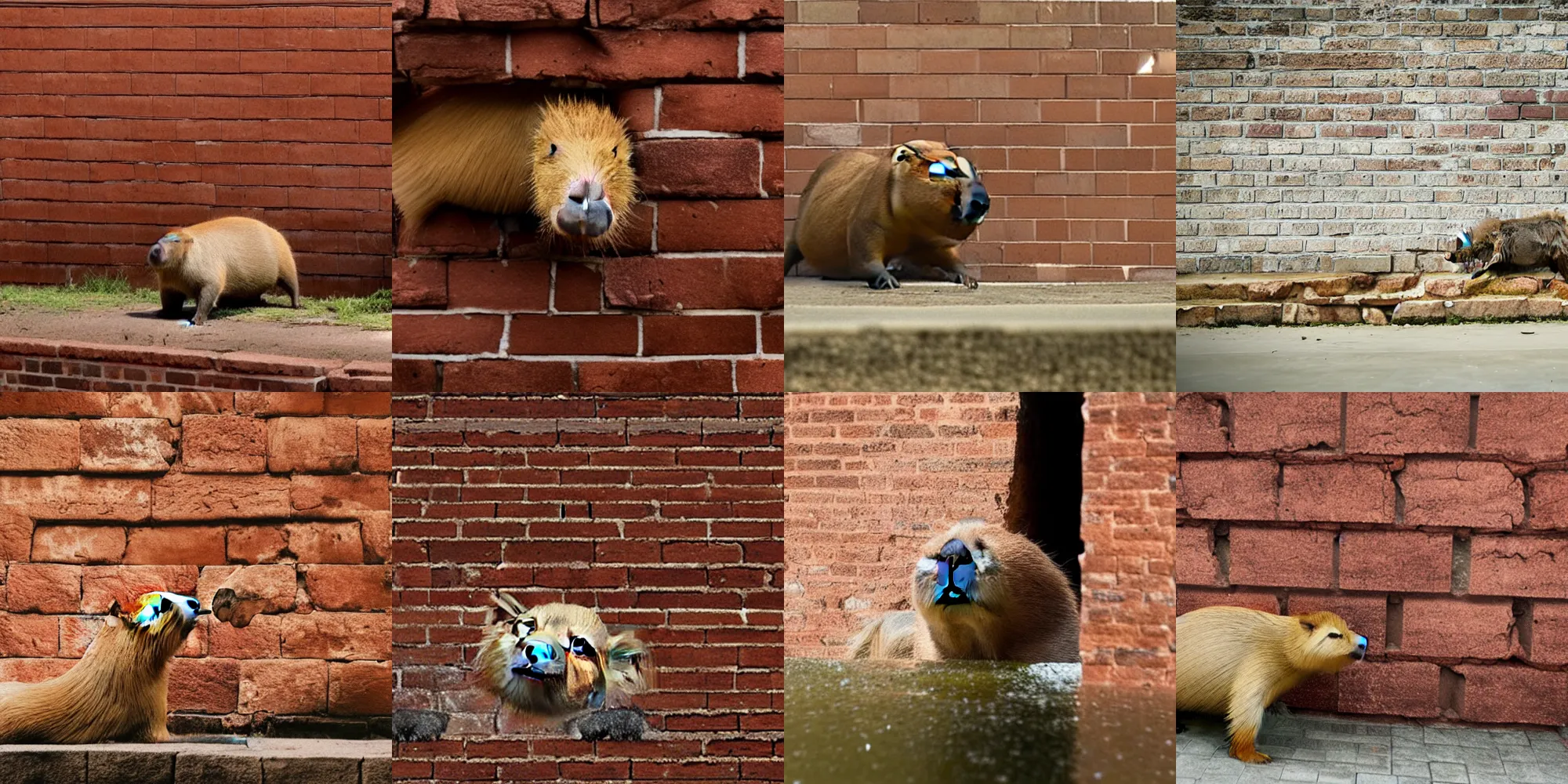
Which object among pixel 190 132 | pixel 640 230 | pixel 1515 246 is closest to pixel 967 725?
pixel 640 230

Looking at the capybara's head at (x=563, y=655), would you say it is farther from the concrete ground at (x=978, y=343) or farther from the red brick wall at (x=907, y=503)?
the concrete ground at (x=978, y=343)

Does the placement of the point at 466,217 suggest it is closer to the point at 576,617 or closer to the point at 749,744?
the point at 576,617

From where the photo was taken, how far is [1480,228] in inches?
214

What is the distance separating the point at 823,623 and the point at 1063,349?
0.91m

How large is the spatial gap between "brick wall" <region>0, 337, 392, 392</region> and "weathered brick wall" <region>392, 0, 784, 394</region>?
Answer: 0.34 m

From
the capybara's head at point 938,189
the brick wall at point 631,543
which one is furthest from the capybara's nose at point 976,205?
the brick wall at point 631,543

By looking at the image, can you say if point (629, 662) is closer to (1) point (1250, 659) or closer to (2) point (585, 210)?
(2) point (585, 210)

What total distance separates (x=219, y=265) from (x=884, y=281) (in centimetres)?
186

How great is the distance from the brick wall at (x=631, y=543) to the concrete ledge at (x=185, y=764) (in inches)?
23.1

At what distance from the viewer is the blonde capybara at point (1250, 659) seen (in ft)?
9.73

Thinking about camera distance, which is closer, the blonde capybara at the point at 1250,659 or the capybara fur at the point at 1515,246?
the blonde capybara at the point at 1250,659

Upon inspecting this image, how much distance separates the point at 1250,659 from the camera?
2.97 metres

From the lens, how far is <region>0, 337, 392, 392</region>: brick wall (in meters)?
3.07

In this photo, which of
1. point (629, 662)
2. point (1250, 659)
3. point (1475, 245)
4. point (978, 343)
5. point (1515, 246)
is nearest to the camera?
point (978, 343)
